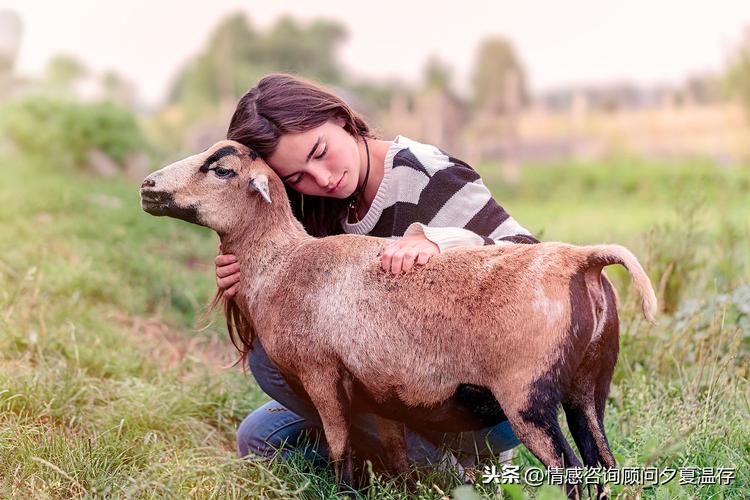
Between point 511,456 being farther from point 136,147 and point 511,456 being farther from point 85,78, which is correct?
point 85,78

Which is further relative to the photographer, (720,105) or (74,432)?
(720,105)

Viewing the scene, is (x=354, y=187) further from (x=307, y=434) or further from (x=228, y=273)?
(x=307, y=434)

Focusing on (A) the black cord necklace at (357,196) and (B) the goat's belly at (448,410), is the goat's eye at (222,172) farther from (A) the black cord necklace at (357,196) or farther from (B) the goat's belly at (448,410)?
(B) the goat's belly at (448,410)

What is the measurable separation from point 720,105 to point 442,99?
7.39m

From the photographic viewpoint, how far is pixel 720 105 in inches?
843

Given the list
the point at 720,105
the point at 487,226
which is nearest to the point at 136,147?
the point at 487,226

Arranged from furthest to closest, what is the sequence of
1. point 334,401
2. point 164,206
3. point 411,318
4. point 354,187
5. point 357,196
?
point 357,196 → point 354,187 → point 164,206 → point 334,401 → point 411,318

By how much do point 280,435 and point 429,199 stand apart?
1.06 m

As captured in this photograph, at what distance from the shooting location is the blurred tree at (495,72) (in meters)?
27.0

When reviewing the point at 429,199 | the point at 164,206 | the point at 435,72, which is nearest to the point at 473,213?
the point at 429,199

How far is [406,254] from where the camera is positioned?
232 cm

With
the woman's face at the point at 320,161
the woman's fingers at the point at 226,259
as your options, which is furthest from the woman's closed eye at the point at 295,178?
the woman's fingers at the point at 226,259

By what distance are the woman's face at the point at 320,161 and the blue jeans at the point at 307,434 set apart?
63 cm

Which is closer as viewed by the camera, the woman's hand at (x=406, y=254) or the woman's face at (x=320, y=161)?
the woman's hand at (x=406, y=254)
